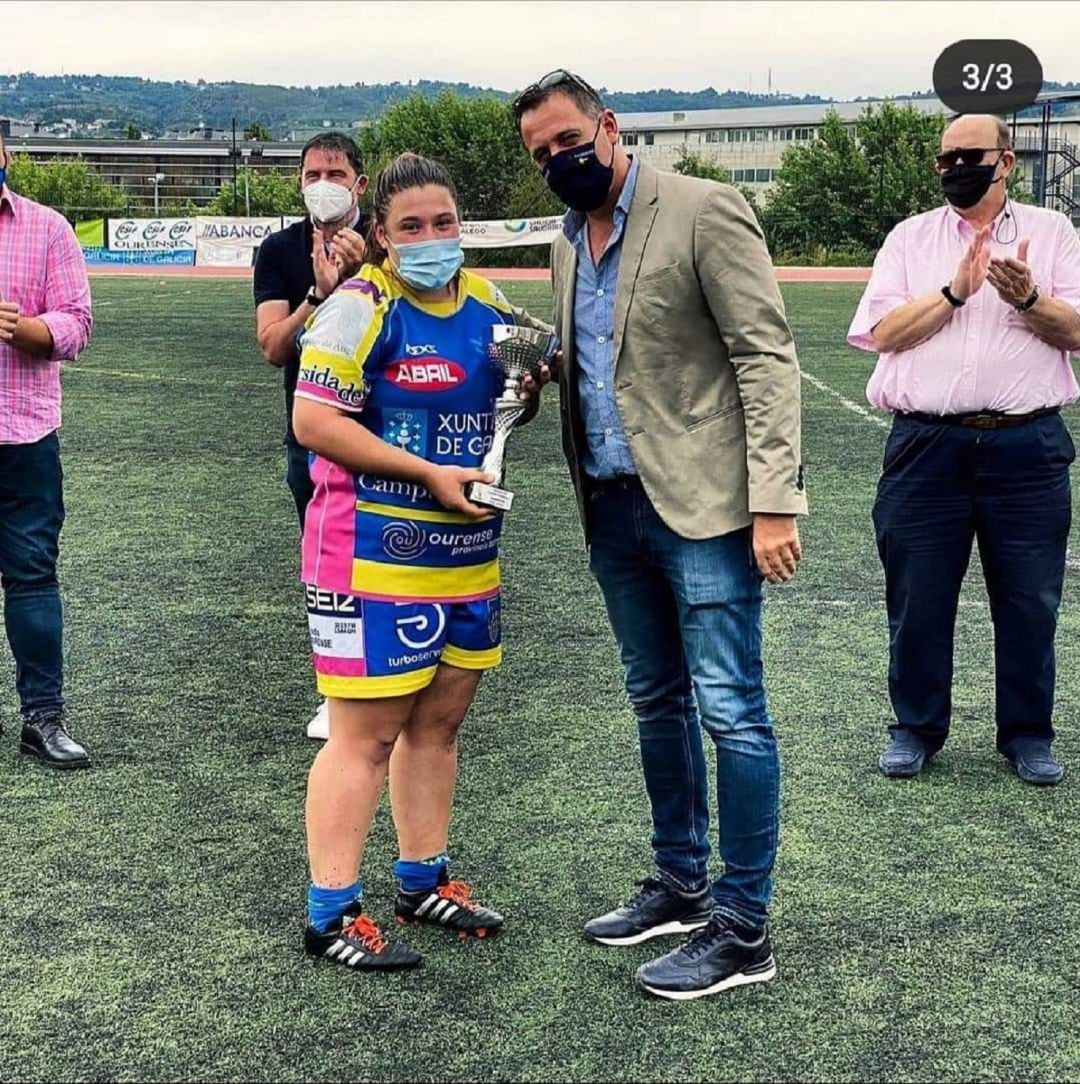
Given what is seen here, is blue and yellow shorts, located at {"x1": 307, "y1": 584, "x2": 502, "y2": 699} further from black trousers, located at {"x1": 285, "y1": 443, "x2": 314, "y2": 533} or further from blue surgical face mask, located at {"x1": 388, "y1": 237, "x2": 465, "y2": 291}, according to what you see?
black trousers, located at {"x1": 285, "y1": 443, "x2": 314, "y2": 533}

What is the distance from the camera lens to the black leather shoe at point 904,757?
4793mm

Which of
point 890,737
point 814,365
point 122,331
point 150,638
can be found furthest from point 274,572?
point 122,331

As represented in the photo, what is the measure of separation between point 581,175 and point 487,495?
0.70 m

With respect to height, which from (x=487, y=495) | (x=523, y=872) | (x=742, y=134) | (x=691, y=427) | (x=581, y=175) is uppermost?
(x=742, y=134)

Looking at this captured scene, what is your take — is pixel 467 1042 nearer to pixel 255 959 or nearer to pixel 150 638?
pixel 255 959

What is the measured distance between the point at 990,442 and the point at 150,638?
345 centimetres

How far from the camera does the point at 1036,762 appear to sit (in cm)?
478

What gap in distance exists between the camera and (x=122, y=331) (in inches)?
837

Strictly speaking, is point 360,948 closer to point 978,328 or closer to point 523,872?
point 523,872

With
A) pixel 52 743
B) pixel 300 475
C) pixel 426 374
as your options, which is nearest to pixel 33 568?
pixel 52 743

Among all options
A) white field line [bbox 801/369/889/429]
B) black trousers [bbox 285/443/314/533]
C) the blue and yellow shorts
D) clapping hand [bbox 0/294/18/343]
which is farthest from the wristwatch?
white field line [bbox 801/369/889/429]

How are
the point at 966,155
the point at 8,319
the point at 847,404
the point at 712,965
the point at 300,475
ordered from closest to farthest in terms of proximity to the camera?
the point at 712,965
the point at 966,155
the point at 8,319
the point at 300,475
the point at 847,404

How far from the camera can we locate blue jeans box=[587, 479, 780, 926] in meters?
3.36

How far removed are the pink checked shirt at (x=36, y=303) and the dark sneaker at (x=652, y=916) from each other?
2482 millimetres
